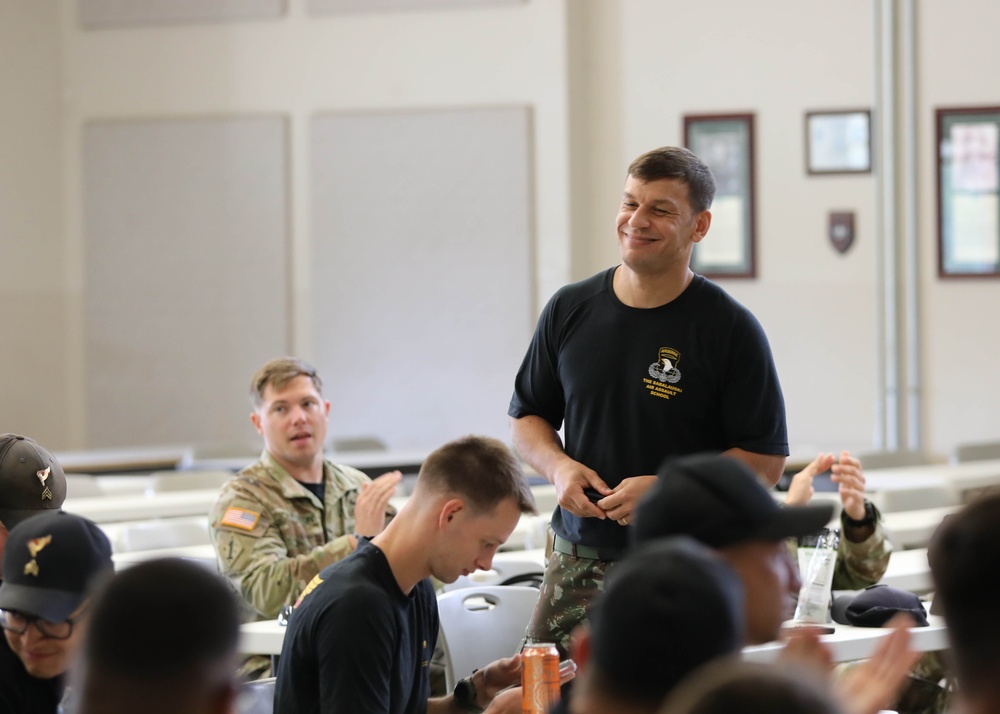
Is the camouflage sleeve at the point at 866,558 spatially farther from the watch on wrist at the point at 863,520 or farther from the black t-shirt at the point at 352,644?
the black t-shirt at the point at 352,644

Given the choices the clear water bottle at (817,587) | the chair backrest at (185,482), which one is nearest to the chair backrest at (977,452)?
the chair backrest at (185,482)

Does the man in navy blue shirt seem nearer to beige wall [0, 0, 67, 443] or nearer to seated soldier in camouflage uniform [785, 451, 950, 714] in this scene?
seated soldier in camouflage uniform [785, 451, 950, 714]

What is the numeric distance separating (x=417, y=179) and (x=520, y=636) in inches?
237

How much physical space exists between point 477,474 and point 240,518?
4.93 feet

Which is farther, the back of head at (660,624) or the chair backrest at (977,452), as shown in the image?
the chair backrest at (977,452)

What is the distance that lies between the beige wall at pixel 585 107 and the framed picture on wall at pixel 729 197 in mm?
Result: 91

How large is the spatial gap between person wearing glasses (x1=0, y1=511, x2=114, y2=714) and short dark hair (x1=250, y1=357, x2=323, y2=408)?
6.89ft

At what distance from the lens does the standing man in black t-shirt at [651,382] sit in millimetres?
2766

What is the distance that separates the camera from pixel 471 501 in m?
2.31

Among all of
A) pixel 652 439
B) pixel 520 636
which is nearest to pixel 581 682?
pixel 652 439

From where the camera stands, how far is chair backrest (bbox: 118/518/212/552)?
4.75 m

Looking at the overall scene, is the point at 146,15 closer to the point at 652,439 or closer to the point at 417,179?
the point at 417,179

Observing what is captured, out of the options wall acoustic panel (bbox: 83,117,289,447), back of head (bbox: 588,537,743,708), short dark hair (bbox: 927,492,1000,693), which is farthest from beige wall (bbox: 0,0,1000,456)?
back of head (bbox: 588,537,743,708)

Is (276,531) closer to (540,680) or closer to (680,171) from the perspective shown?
(680,171)
